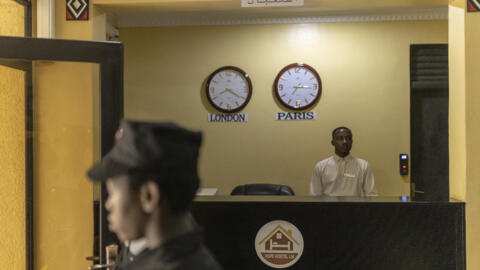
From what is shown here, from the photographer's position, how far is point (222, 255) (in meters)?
2.93

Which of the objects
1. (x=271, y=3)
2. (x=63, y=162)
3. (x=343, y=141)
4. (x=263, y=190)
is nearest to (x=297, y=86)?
(x=343, y=141)

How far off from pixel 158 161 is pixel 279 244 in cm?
215

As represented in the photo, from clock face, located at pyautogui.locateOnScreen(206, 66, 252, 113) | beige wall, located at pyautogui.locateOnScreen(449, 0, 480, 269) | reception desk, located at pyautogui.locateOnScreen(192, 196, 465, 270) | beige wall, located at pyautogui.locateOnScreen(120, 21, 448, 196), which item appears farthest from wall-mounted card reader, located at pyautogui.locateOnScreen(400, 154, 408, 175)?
reception desk, located at pyautogui.locateOnScreen(192, 196, 465, 270)

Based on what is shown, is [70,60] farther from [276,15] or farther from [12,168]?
[276,15]

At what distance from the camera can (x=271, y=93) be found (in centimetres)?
534

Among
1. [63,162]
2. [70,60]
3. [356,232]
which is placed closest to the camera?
[70,60]

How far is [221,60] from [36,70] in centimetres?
307

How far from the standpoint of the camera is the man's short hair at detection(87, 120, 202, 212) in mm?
902

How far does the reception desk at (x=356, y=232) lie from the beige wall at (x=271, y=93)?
2.37 metres

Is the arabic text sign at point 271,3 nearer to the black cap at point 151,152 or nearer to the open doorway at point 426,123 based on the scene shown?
the black cap at point 151,152

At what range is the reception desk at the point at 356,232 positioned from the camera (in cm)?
289

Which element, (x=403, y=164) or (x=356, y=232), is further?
(x=403, y=164)

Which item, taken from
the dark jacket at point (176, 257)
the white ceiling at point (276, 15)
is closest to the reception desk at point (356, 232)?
the dark jacket at point (176, 257)
